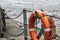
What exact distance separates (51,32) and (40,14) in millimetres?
658

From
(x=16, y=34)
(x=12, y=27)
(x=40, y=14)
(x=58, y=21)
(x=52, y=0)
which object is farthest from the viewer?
(x=52, y=0)

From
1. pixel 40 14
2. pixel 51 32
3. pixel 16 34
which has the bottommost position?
pixel 16 34

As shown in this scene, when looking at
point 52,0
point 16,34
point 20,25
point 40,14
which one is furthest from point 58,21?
point 52,0

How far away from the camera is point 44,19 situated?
6.19 m

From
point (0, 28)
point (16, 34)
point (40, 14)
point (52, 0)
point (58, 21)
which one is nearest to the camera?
point (40, 14)

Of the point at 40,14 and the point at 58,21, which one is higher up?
the point at 40,14

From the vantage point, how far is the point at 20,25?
37.6 ft

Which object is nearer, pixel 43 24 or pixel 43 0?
pixel 43 24

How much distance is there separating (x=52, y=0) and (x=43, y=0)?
909 mm

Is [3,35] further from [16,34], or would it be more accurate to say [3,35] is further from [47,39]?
[47,39]

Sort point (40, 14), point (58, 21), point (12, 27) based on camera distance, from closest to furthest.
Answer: point (40, 14)
point (12, 27)
point (58, 21)

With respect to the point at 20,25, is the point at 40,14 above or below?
above

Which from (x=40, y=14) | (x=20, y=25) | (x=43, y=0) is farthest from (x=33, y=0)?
(x=40, y=14)

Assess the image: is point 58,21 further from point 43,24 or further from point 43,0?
point 43,0
